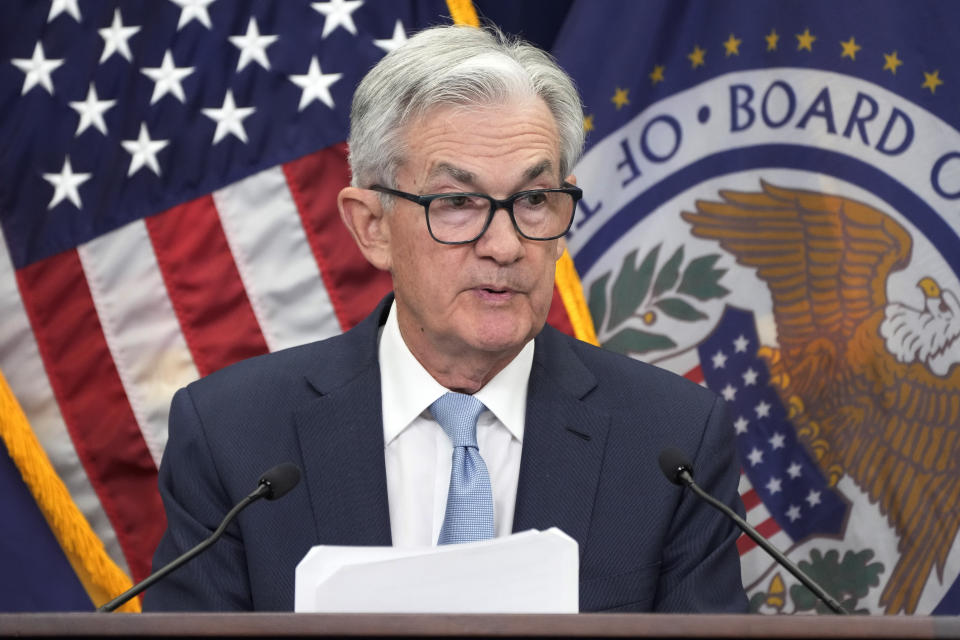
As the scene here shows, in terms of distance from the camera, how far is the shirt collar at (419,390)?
1.90 meters

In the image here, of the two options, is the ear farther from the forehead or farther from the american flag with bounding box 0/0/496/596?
the american flag with bounding box 0/0/496/596

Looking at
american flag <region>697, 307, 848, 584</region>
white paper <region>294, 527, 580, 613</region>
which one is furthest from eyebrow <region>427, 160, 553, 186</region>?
american flag <region>697, 307, 848, 584</region>

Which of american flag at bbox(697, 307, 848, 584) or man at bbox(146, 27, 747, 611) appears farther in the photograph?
american flag at bbox(697, 307, 848, 584)

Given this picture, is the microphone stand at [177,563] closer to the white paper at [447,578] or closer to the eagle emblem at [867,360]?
the white paper at [447,578]

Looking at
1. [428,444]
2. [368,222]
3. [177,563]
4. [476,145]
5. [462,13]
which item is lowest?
[177,563]

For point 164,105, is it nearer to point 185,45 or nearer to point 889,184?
point 185,45

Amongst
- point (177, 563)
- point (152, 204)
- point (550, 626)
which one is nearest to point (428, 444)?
point (177, 563)

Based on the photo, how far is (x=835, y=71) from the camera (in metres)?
2.51

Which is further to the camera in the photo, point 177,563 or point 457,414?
point 457,414

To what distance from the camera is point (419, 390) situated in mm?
1902

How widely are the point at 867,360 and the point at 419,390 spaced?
1.16m

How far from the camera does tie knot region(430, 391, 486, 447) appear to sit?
6.02ft

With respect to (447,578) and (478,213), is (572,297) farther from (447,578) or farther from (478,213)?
(447,578)

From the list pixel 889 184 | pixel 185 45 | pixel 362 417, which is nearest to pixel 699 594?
pixel 362 417
